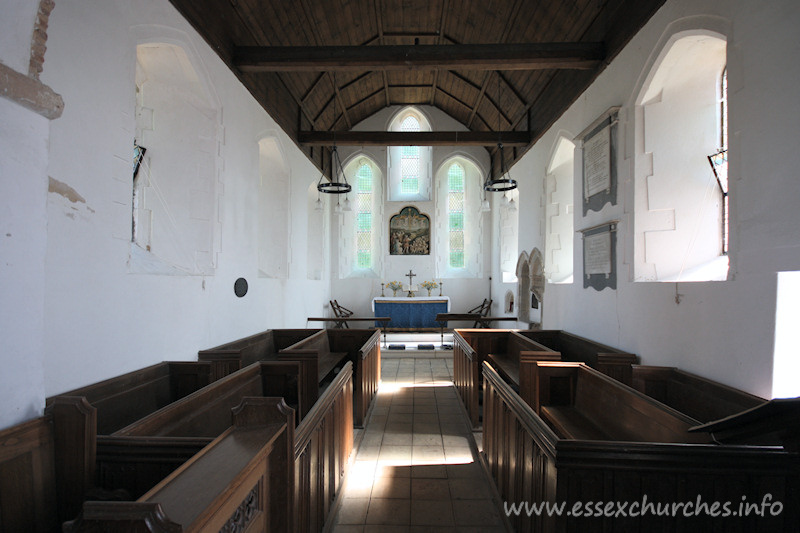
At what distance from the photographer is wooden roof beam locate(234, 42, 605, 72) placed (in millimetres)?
4395

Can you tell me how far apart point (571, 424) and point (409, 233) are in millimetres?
8314

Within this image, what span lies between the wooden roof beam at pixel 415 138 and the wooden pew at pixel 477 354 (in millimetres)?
3556

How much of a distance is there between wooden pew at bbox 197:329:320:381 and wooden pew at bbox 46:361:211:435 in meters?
0.18

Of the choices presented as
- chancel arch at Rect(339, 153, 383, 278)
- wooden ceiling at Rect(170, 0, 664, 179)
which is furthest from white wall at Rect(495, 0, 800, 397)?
chancel arch at Rect(339, 153, 383, 278)

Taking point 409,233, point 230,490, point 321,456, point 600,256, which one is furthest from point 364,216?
point 230,490

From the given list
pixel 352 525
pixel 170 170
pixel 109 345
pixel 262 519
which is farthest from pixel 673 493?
pixel 170 170

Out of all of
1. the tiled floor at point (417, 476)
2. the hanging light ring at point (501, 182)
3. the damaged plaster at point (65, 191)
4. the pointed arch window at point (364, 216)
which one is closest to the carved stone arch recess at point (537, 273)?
the hanging light ring at point (501, 182)

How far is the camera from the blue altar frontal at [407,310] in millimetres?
9758

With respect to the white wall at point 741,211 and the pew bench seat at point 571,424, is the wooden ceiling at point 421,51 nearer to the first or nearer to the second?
the white wall at point 741,211

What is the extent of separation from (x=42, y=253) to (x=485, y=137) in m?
6.85

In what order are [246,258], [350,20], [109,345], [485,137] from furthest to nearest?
1. [485,137]
2. [350,20]
3. [246,258]
4. [109,345]

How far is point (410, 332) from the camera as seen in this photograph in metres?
9.36

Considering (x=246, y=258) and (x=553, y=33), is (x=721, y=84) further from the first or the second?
(x=246, y=258)

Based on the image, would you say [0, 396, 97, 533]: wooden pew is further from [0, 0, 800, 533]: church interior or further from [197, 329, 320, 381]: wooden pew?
[197, 329, 320, 381]: wooden pew
